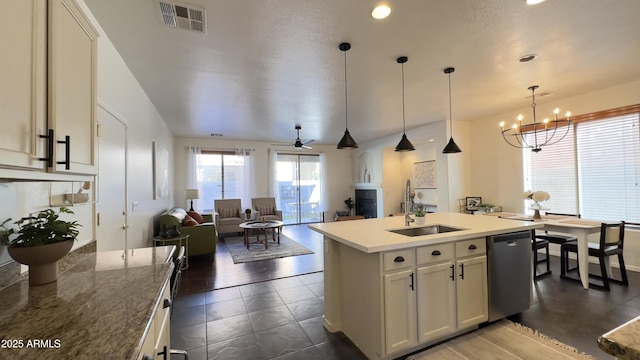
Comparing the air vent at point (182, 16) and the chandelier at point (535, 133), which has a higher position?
the air vent at point (182, 16)

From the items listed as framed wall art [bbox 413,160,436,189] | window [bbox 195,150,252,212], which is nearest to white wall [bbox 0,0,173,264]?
window [bbox 195,150,252,212]

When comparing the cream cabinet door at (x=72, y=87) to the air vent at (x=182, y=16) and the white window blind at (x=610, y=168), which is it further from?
the white window blind at (x=610, y=168)

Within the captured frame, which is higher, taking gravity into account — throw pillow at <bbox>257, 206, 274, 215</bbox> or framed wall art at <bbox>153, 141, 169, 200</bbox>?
framed wall art at <bbox>153, 141, 169, 200</bbox>

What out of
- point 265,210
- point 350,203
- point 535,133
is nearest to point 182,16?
point 535,133

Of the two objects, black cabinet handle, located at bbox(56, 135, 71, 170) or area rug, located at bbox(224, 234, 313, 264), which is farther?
area rug, located at bbox(224, 234, 313, 264)

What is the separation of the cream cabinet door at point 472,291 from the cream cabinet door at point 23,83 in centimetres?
266

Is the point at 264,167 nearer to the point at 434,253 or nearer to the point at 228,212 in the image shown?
the point at 228,212

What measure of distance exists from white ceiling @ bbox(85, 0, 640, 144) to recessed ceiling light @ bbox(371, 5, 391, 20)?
5 cm

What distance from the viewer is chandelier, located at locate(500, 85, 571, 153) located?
4.36 m

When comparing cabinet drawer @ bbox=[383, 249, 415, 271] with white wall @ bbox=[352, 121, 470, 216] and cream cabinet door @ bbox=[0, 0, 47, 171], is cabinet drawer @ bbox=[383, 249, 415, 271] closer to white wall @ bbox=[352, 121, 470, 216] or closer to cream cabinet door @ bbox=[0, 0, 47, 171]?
cream cabinet door @ bbox=[0, 0, 47, 171]

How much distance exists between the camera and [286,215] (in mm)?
8430

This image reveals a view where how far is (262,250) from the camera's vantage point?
5262 mm

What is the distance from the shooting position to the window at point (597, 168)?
3.74 meters

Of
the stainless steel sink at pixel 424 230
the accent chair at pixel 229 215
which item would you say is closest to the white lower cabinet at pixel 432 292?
the stainless steel sink at pixel 424 230
